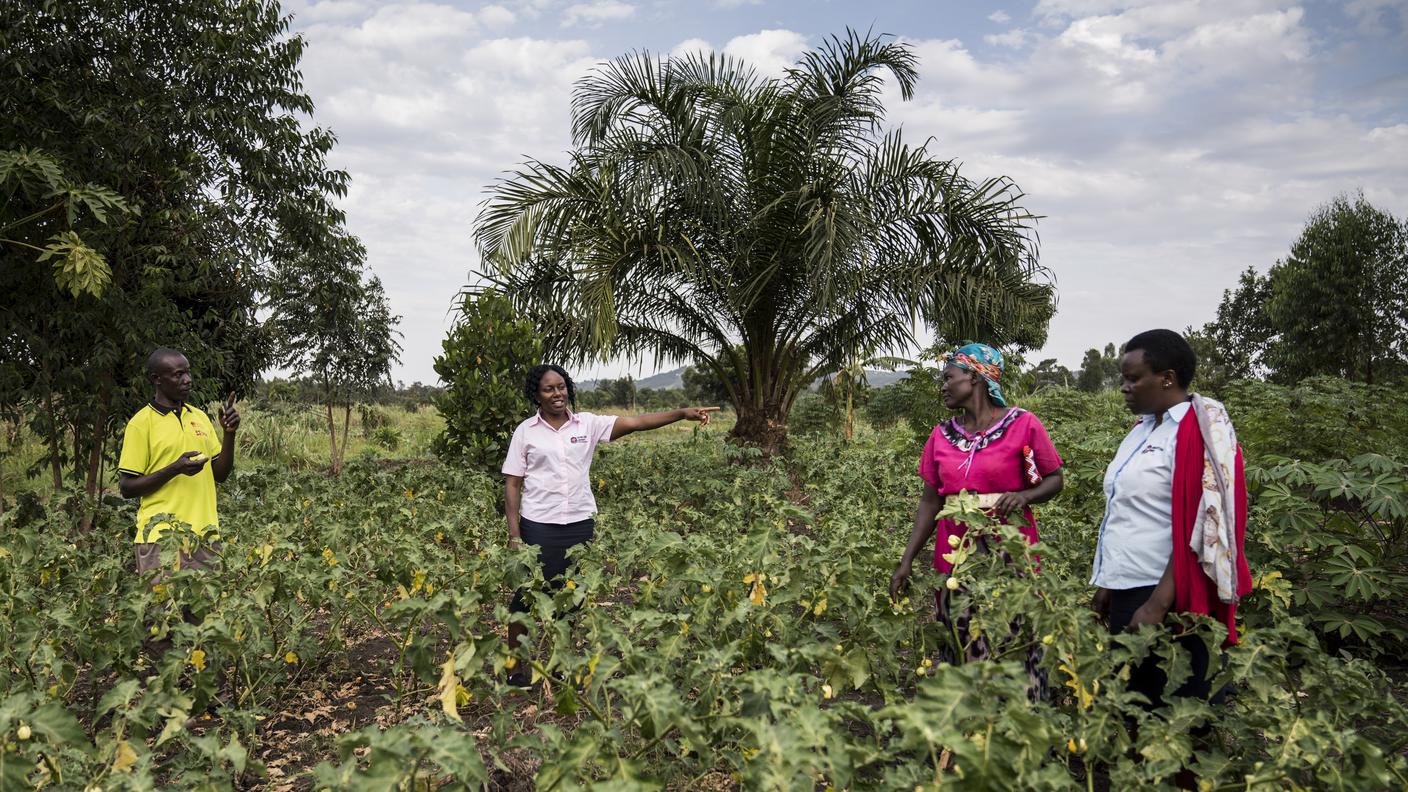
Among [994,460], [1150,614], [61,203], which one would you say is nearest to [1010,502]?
[994,460]

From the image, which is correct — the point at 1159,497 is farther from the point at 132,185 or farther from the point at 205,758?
the point at 132,185

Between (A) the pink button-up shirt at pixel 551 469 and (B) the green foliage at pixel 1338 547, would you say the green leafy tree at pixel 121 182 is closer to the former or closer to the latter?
(A) the pink button-up shirt at pixel 551 469

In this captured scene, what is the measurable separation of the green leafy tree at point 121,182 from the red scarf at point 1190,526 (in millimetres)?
6093

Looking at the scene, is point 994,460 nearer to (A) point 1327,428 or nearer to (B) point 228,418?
(B) point 228,418

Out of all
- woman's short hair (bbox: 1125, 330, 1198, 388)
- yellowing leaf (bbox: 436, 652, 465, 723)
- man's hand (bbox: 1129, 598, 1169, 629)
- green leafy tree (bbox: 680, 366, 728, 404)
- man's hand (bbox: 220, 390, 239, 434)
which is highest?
green leafy tree (bbox: 680, 366, 728, 404)

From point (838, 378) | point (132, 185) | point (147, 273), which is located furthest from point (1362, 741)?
point (838, 378)

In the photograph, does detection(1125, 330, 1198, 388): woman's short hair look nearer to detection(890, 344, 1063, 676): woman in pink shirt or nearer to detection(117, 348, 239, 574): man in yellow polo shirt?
detection(890, 344, 1063, 676): woman in pink shirt

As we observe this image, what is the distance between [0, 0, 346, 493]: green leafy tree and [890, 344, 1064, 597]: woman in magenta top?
533 centimetres

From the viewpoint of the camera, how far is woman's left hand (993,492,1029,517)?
9.56ft

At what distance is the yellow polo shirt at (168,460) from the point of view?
3680mm

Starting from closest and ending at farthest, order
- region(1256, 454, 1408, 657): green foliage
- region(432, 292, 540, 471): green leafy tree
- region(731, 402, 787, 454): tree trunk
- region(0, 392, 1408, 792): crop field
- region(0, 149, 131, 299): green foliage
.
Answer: region(0, 392, 1408, 792): crop field < region(1256, 454, 1408, 657): green foliage < region(0, 149, 131, 299): green foliage < region(432, 292, 540, 471): green leafy tree < region(731, 402, 787, 454): tree trunk

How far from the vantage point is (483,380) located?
8422 millimetres

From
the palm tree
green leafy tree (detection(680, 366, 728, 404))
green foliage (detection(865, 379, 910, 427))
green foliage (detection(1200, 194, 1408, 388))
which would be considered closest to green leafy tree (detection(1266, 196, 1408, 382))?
green foliage (detection(1200, 194, 1408, 388))

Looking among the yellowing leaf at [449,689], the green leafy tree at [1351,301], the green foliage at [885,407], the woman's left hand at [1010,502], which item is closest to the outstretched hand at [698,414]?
the woman's left hand at [1010,502]
